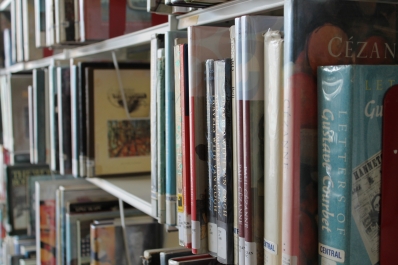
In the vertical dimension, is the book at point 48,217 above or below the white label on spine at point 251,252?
below

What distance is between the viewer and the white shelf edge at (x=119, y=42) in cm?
105

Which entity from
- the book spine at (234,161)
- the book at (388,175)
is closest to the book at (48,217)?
the book spine at (234,161)

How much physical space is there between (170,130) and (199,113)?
115mm

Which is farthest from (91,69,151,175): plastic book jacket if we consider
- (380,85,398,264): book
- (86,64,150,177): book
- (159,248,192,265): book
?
(380,85,398,264): book

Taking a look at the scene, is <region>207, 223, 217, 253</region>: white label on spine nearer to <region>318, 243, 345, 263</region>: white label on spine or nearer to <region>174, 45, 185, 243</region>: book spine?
<region>174, 45, 185, 243</region>: book spine

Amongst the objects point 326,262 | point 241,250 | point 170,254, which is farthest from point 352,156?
point 170,254

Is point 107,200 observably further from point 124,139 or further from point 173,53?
point 173,53

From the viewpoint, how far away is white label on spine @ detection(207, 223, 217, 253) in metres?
0.77

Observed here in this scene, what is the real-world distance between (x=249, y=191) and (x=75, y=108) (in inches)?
37.1

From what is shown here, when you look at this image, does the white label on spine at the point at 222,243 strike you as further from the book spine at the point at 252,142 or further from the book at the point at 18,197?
the book at the point at 18,197

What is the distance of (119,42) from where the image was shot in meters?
1.24

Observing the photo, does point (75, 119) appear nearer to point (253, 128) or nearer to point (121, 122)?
point (121, 122)

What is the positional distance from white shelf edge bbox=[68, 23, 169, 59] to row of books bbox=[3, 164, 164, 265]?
45cm

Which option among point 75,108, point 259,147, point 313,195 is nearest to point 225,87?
point 259,147
